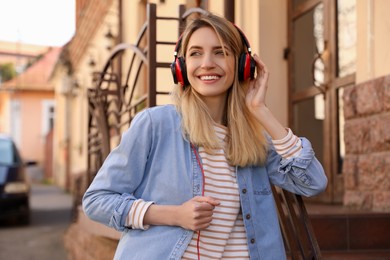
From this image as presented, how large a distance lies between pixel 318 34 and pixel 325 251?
2.64 m

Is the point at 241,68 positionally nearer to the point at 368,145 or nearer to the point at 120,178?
the point at 120,178

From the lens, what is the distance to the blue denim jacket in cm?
190

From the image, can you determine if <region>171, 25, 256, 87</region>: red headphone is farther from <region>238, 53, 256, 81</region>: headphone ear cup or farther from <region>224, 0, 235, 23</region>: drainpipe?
<region>224, 0, 235, 23</region>: drainpipe

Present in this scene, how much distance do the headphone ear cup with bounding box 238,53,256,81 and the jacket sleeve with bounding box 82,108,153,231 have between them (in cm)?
36

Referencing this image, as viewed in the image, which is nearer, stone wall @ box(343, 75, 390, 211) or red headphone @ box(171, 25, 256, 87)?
red headphone @ box(171, 25, 256, 87)

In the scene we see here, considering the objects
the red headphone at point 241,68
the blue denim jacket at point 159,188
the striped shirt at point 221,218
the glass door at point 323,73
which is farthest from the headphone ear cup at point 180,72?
the glass door at point 323,73

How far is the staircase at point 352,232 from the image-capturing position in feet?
13.9

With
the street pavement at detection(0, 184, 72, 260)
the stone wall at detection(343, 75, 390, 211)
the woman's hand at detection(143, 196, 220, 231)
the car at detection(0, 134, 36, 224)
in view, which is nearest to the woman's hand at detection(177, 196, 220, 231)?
A: the woman's hand at detection(143, 196, 220, 231)

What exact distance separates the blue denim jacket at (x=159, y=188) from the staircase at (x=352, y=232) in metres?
2.31

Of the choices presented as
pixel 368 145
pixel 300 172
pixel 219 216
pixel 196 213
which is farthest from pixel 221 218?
→ pixel 368 145

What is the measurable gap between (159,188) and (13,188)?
28.7 ft

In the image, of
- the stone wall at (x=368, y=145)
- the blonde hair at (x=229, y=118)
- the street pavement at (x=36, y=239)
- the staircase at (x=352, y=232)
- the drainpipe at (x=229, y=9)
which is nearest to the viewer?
the blonde hair at (x=229, y=118)

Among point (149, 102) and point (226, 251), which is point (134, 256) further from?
point (149, 102)

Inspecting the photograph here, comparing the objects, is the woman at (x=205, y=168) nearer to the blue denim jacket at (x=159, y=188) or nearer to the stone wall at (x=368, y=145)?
the blue denim jacket at (x=159, y=188)
